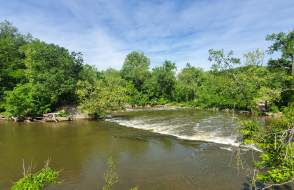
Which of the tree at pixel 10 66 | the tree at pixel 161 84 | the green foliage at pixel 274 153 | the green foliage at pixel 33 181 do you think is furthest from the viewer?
the tree at pixel 161 84

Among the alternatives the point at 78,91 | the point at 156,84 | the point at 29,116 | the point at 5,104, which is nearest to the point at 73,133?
the point at 78,91

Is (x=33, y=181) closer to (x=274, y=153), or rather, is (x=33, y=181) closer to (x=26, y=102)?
(x=274, y=153)

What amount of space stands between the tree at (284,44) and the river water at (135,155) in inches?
500

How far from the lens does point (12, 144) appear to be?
20047mm

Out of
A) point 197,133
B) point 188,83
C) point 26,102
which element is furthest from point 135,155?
point 188,83

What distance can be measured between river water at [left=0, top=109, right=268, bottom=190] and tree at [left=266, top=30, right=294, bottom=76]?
12.7 meters

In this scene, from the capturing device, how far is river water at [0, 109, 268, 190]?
1231 cm

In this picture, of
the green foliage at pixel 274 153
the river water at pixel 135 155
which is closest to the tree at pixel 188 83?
the river water at pixel 135 155

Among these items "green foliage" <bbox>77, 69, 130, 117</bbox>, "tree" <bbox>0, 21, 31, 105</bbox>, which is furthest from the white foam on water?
"tree" <bbox>0, 21, 31, 105</bbox>

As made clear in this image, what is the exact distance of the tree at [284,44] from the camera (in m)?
30.6

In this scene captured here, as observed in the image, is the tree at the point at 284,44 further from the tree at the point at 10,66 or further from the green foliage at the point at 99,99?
the tree at the point at 10,66

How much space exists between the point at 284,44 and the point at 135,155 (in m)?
25.6

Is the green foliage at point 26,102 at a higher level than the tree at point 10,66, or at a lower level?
lower

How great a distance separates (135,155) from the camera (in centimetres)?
1709
